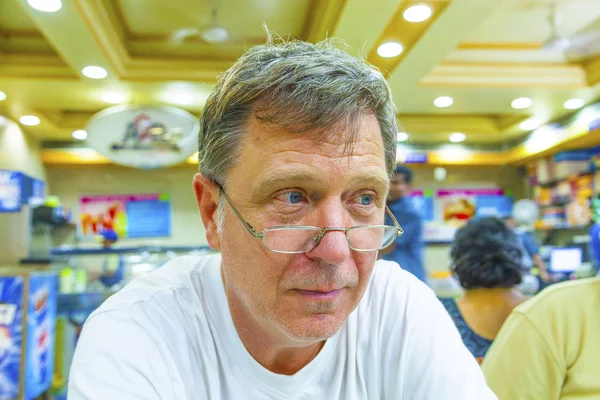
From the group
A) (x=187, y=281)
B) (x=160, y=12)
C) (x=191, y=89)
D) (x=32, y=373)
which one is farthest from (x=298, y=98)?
(x=191, y=89)

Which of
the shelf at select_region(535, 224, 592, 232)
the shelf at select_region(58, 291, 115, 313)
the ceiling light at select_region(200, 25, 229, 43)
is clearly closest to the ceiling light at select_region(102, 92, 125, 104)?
the ceiling light at select_region(200, 25, 229, 43)

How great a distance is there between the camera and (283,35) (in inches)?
139

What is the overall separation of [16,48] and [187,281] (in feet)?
12.9

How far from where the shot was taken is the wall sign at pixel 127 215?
19.3 ft

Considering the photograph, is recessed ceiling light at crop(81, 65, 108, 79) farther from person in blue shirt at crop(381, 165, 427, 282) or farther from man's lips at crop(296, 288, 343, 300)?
man's lips at crop(296, 288, 343, 300)

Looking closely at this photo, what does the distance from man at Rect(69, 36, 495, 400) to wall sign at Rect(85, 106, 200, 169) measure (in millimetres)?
2953

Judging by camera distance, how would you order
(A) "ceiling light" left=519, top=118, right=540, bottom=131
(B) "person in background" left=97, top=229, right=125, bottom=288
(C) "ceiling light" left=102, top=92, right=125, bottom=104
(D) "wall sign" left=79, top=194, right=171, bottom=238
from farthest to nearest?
1. (D) "wall sign" left=79, top=194, right=171, bottom=238
2. (A) "ceiling light" left=519, top=118, right=540, bottom=131
3. (C) "ceiling light" left=102, top=92, right=125, bottom=104
4. (B) "person in background" left=97, top=229, right=125, bottom=288

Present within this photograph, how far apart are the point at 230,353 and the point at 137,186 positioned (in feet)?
17.9

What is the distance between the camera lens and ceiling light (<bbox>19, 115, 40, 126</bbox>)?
16.5 ft

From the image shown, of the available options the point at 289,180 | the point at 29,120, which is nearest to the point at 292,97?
the point at 289,180

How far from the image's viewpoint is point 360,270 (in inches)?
34.1

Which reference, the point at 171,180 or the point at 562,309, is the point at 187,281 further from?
the point at 171,180

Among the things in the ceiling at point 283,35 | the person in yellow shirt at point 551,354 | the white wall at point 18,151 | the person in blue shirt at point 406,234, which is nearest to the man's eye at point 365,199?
the person in yellow shirt at point 551,354

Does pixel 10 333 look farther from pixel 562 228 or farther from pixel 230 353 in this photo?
pixel 562 228
